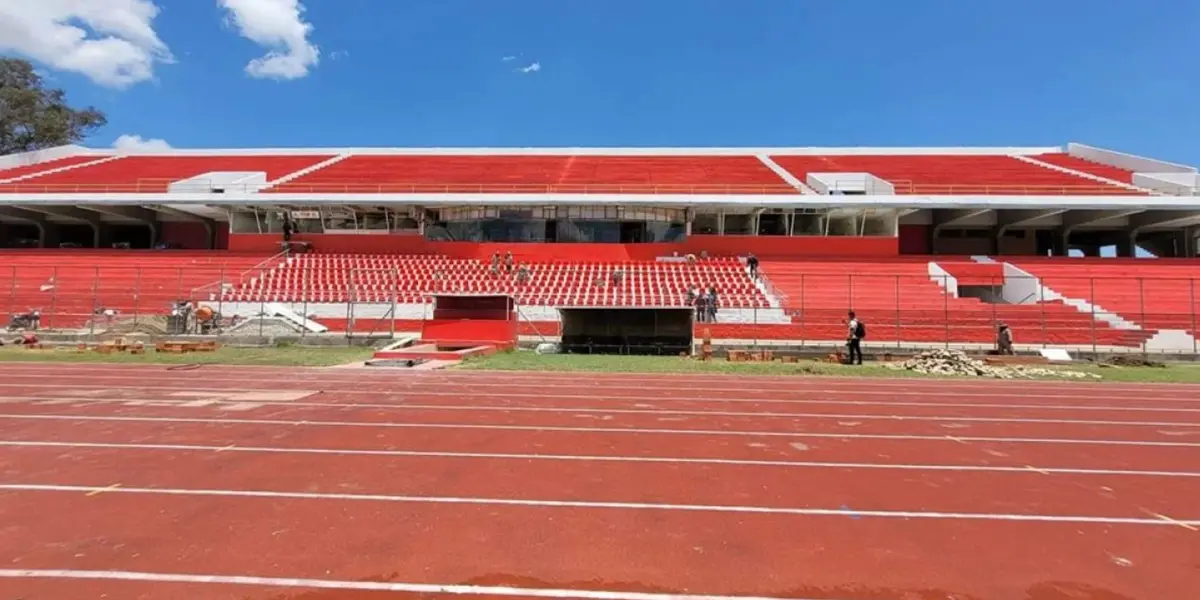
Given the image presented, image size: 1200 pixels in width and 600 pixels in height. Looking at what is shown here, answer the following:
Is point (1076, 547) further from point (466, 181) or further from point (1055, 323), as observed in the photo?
point (466, 181)

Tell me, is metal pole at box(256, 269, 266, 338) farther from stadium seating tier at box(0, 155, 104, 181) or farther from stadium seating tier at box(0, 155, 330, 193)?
stadium seating tier at box(0, 155, 104, 181)

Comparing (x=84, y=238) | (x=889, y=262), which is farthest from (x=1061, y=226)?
(x=84, y=238)

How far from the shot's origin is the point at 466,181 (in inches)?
1412

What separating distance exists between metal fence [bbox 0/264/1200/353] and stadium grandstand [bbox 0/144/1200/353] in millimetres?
108

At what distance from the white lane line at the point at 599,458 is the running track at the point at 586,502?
0.14 feet

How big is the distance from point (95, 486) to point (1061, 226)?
138ft

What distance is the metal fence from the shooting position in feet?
71.5

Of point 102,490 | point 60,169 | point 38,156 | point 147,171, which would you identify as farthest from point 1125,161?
point 38,156

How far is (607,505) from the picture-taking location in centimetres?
464

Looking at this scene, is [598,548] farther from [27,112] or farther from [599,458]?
[27,112]

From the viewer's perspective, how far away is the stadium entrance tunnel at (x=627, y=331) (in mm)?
20797

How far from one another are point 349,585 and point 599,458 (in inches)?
127

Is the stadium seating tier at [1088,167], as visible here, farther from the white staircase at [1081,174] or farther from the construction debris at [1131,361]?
the construction debris at [1131,361]

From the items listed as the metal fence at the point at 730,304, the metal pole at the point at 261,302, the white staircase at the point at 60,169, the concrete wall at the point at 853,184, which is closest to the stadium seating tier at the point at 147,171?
the white staircase at the point at 60,169
